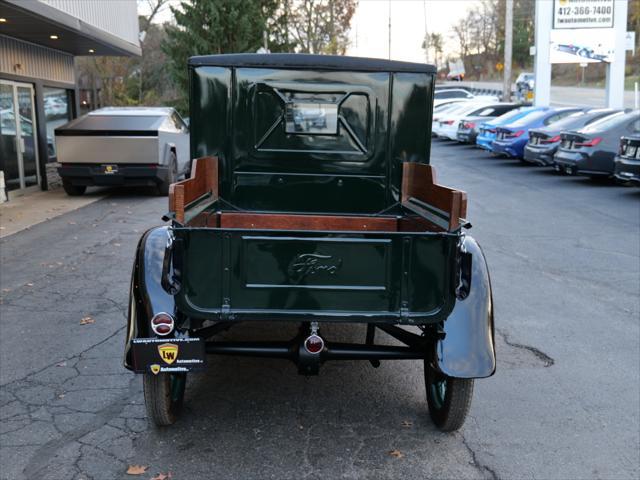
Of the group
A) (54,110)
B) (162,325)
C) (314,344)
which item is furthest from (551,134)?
(162,325)

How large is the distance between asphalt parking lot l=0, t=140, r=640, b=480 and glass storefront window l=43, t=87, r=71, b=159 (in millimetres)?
10214

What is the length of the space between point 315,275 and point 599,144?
1340 centimetres

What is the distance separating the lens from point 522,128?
67.7 ft

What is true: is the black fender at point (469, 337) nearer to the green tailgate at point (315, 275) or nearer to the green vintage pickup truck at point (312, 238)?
the green vintage pickup truck at point (312, 238)

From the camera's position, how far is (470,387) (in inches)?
156

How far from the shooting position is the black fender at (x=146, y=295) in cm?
386

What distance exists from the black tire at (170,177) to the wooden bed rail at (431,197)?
1044 cm

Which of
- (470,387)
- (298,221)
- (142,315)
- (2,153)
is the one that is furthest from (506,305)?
(2,153)

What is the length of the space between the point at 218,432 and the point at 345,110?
2343 millimetres

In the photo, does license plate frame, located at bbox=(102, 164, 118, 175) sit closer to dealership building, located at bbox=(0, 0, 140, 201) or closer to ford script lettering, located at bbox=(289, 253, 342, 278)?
dealership building, located at bbox=(0, 0, 140, 201)

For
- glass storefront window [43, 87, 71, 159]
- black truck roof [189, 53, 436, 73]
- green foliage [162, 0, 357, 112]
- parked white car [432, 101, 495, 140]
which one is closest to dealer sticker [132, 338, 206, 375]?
black truck roof [189, 53, 436, 73]

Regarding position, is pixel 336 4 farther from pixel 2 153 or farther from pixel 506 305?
pixel 506 305

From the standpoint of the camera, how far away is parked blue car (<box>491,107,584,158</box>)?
2041 centimetres

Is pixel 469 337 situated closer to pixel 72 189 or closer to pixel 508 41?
pixel 72 189
